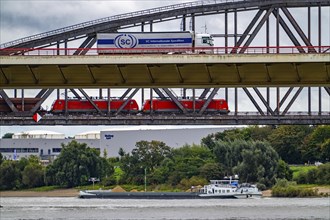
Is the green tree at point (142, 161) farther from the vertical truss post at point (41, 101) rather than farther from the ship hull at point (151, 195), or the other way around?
the vertical truss post at point (41, 101)

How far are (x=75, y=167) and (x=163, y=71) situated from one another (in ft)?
280

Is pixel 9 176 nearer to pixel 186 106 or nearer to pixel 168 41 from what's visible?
pixel 186 106

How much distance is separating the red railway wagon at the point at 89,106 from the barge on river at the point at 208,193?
30.1 metres

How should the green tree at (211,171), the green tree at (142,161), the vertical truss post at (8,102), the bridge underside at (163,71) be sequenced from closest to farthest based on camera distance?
1. the bridge underside at (163,71)
2. the vertical truss post at (8,102)
3. the green tree at (211,171)
4. the green tree at (142,161)

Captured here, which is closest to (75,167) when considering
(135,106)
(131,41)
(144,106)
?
(135,106)

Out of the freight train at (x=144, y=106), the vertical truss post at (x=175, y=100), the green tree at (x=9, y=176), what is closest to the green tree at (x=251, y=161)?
the green tree at (x=9, y=176)

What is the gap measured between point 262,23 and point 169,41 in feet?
33.3

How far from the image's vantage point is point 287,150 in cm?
14562

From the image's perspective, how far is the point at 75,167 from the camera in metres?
139

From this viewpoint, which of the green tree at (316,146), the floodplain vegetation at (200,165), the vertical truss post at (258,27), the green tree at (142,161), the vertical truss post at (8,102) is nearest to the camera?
the vertical truss post at (8,102)

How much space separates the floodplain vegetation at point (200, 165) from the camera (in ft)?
422

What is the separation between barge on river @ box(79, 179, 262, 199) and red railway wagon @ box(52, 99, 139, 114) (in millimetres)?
30103

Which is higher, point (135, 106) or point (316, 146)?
point (135, 106)

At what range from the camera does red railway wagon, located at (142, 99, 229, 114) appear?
88.9 meters
